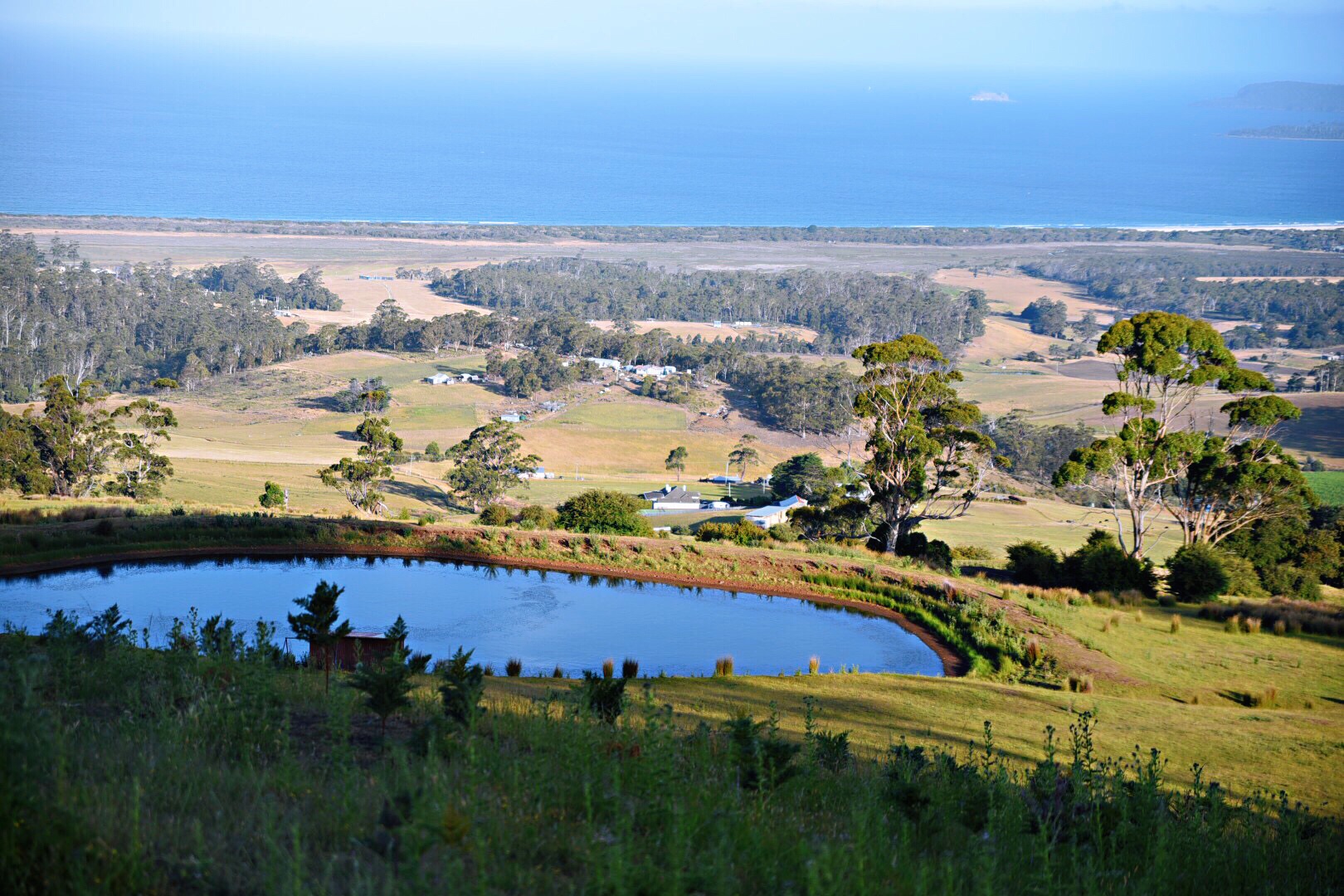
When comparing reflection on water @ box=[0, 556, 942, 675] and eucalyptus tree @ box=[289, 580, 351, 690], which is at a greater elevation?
eucalyptus tree @ box=[289, 580, 351, 690]

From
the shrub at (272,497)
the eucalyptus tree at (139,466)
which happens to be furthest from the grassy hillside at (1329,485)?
the eucalyptus tree at (139,466)

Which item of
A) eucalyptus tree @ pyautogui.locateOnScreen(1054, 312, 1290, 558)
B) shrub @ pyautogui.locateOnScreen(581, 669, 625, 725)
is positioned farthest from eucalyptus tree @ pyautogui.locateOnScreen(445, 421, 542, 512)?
shrub @ pyautogui.locateOnScreen(581, 669, 625, 725)

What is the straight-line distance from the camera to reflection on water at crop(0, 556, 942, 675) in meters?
16.8

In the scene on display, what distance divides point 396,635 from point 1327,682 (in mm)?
14207

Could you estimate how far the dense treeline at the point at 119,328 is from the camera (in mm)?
78000

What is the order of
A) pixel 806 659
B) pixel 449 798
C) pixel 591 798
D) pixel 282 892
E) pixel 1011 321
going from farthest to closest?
pixel 1011 321, pixel 806 659, pixel 591 798, pixel 449 798, pixel 282 892

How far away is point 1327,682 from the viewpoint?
1605 cm

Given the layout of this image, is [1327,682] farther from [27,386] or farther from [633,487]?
[27,386]

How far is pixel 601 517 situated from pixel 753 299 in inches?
3668

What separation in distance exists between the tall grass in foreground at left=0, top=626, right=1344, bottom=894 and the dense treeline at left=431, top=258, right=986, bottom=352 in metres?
96.2

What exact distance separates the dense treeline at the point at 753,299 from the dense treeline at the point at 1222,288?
2363cm

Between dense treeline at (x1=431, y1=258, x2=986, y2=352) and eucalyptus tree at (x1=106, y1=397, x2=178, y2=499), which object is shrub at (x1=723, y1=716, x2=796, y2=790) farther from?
dense treeline at (x1=431, y1=258, x2=986, y2=352)

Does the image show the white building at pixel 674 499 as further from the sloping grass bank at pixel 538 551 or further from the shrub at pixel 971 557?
the sloping grass bank at pixel 538 551

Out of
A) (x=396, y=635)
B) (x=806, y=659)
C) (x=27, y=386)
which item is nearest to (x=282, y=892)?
(x=396, y=635)
